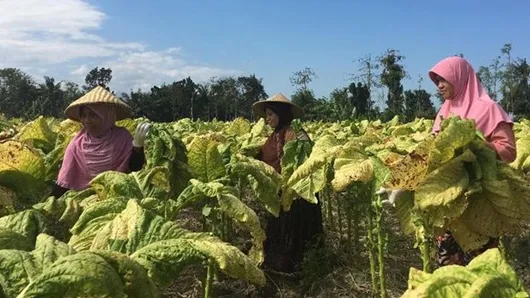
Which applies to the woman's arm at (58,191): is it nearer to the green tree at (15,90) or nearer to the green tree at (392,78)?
the green tree at (392,78)

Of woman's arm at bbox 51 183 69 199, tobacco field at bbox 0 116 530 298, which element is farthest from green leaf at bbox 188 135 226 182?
woman's arm at bbox 51 183 69 199

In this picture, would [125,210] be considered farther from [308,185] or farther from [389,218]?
[389,218]

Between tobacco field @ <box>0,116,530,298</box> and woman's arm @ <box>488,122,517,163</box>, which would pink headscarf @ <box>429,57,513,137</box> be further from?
tobacco field @ <box>0,116,530,298</box>

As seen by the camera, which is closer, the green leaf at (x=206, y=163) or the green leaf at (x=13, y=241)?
the green leaf at (x=13, y=241)

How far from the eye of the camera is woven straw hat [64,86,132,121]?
10.8 ft

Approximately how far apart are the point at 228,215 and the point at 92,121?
1.01 metres

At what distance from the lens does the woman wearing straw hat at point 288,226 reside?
4.56 meters

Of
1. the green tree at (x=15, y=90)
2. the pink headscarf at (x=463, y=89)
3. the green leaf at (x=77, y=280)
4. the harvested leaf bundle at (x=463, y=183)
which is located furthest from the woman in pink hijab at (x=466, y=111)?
the green tree at (x=15, y=90)

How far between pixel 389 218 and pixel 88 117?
12.3 ft

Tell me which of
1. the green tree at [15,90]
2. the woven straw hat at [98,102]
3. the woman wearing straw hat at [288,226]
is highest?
the green tree at [15,90]

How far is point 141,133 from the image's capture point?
3.17 metres

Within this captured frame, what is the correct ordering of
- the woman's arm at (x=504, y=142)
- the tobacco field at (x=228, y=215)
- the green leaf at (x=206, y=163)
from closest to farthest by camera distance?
the tobacco field at (x=228, y=215) → the woman's arm at (x=504, y=142) → the green leaf at (x=206, y=163)

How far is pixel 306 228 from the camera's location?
466 cm

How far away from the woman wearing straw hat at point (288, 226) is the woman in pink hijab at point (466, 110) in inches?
65.6
